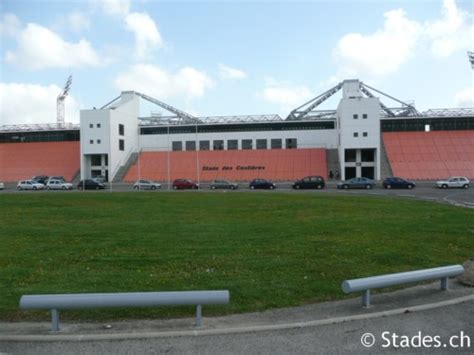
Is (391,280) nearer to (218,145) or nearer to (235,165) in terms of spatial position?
(235,165)

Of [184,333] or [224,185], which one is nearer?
[184,333]

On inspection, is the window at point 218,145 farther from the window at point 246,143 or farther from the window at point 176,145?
the window at point 176,145

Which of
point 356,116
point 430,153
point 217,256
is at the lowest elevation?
point 217,256

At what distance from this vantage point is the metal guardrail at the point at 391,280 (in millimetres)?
5738

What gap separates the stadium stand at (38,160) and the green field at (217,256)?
58.7 m

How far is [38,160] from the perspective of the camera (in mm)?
71250

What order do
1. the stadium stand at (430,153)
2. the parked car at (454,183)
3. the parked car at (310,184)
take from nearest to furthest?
the parked car at (454,183)
the parked car at (310,184)
the stadium stand at (430,153)

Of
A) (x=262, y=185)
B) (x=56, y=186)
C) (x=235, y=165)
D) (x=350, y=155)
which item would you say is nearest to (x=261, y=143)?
(x=235, y=165)

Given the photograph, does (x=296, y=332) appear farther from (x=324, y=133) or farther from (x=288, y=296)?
(x=324, y=133)

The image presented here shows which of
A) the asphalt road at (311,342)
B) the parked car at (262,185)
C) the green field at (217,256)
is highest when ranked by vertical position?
the parked car at (262,185)

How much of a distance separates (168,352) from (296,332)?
1608 millimetres

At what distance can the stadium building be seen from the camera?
59.8m

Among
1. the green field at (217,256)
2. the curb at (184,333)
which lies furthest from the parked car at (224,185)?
the curb at (184,333)

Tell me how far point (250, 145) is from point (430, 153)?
2983 cm
